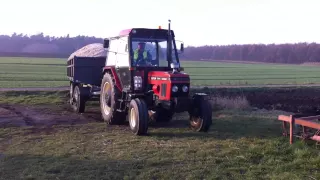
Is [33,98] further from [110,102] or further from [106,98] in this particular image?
[110,102]

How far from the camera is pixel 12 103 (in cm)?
1848

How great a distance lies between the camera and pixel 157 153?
8875 millimetres

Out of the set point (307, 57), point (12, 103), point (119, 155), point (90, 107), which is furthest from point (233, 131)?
point (307, 57)

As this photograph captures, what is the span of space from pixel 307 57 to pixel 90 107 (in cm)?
9111

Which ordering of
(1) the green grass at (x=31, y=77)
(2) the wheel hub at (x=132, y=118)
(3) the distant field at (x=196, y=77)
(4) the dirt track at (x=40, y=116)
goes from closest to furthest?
(2) the wheel hub at (x=132, y=118), (4) the dirt track at (x=40, y=116), (1) the green grass at (x=31, y=77), (3) the distant field at (x=196, y=77)

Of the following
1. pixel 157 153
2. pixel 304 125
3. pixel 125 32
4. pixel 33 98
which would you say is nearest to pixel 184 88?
pixel 125 32

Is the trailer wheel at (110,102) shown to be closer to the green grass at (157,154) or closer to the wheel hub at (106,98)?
the wheel hub at (106,98)

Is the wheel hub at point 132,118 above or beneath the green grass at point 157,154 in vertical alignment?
above

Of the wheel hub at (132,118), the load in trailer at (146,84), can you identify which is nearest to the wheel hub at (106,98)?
the load in trailer at (146,84)

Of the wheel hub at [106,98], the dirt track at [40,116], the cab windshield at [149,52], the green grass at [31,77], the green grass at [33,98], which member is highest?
the cab windshield at [149,52]

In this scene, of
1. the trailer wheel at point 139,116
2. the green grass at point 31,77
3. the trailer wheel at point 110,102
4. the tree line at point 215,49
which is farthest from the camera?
the tree line at point 215,49

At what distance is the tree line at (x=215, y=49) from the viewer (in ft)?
333

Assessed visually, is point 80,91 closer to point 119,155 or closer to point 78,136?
point 78,136

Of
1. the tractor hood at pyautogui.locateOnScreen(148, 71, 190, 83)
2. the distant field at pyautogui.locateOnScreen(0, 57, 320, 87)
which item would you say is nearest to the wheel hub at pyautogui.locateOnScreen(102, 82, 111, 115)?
the tractor hood at pyautogui.locateOnScreen(148, 71, 190, 83)
